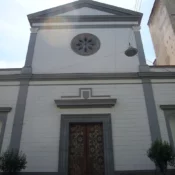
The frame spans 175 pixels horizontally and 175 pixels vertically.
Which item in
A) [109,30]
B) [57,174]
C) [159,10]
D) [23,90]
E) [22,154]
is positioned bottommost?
[57,174]

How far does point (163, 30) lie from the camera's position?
15430 millimetres

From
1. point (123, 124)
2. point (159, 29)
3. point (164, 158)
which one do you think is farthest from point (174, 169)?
point (159, 29)

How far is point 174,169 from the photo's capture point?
26.4 ft

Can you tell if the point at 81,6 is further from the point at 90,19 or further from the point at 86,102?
the point at 86,102

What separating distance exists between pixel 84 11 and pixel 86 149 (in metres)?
8.31

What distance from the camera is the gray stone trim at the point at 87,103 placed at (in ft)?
30.7

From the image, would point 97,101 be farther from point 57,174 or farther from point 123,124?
point 57,174

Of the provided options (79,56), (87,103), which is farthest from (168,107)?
(79,56)

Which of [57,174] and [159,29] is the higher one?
[159,29]

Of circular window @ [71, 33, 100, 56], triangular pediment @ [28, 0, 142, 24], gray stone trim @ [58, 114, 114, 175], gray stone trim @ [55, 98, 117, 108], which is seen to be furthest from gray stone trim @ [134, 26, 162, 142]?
triangular pediment @ [28, 0, 142, 24]

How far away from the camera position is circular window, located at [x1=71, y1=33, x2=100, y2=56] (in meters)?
11.4

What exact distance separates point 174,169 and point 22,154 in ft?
18.7

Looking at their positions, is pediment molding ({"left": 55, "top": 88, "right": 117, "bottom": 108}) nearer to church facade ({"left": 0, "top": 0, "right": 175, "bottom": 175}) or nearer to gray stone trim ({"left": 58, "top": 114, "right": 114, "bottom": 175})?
church facade ({"left": 0, "top": 0, "right": 175, "bottom": 175})

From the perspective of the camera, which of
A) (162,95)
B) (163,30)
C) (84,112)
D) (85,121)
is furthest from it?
(163,30)
